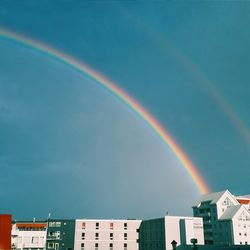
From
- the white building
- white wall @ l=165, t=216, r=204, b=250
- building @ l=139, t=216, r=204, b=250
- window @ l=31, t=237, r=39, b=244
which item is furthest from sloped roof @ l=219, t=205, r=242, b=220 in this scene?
window @ l=31, t=237, r=39, b=244

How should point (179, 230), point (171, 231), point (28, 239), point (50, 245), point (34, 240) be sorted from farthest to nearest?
1. point (50, 245)
2. point (179, 230)
3. point (171, 231)
4. point (34, 240)
5. point (28, 239)

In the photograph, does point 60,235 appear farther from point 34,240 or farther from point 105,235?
point 105,235

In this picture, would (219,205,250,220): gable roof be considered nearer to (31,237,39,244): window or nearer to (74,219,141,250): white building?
(74,219,141,250): white building

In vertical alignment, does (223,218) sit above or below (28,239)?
above

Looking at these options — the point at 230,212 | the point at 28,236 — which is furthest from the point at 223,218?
the point at 28,236

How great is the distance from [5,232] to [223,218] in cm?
7129

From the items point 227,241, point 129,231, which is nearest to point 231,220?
point 227,241

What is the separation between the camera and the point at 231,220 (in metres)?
101

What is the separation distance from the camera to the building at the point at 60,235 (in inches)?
4094

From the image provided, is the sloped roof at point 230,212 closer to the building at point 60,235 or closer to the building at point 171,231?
the building at point 171,231

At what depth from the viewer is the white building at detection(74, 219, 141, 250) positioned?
10594 cm

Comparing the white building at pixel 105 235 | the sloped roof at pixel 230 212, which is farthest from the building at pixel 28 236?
the sloped roof at pixel 230 212

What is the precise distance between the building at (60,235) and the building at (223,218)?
139ft

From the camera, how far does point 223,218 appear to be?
104 m
